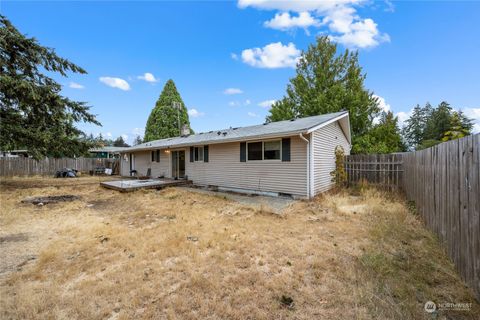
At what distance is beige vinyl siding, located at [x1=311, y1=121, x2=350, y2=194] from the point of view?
8398 mm

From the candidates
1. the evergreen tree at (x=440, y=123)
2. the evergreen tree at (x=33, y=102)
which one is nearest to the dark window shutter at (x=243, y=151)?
the evergreen tree at (x=33, y=102)

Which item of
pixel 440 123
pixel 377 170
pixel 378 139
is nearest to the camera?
pixel 377 170

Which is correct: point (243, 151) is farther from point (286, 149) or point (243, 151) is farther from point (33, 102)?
point (33, 102)

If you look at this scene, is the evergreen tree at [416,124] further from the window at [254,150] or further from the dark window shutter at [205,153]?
the dark window shutter at [205,153]

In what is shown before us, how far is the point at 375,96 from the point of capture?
19.5 metres

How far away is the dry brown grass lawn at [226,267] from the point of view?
7.62ft

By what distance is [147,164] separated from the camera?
53.5 ft

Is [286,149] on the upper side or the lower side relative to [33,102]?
lower

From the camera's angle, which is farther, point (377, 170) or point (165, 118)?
point (165, 118)

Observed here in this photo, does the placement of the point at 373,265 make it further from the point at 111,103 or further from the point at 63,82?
the point at 111,103

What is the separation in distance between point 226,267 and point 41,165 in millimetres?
21672

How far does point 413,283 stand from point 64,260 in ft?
16.6

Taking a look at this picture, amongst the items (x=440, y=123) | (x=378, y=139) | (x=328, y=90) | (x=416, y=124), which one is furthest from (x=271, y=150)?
(x=416, y=124)

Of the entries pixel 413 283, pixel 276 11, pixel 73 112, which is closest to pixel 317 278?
pixel 413 283
